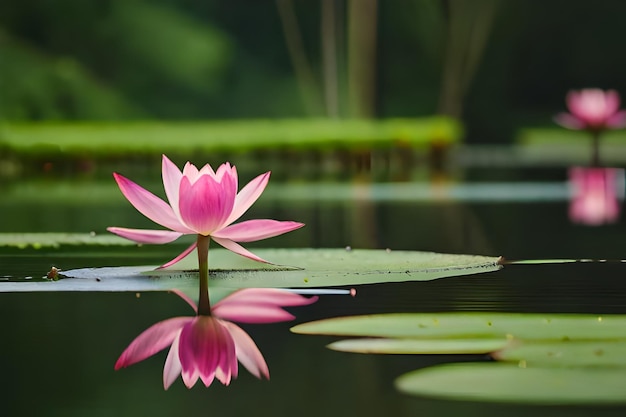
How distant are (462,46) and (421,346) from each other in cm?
1585

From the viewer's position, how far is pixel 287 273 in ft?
10.6

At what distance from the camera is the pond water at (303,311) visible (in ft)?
5.63

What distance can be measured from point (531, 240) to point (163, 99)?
14.3m

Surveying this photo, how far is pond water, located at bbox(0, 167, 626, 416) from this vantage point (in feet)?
5.63

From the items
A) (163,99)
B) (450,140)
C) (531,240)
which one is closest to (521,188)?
(531,240)

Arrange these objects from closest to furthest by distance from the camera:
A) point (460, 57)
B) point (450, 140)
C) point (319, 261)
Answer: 1. point (319, 261)
2. point (450, 140)
3. point (460, 57)

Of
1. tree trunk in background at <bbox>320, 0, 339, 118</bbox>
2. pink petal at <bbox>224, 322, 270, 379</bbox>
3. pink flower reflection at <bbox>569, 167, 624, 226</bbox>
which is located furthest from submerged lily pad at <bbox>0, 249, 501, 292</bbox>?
tree trunk in background at <bbox>320, 0, 339, 118</bbox>

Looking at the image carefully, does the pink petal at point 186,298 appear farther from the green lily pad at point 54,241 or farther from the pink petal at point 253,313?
the green lily pad at point 54,241

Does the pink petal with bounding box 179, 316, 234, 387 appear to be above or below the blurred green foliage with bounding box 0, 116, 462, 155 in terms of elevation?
below

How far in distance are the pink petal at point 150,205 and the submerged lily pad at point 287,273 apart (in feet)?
0.93

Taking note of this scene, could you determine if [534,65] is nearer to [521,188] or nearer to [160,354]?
[521,188]

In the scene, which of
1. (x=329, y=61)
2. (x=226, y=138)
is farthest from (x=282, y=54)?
(x=226, y=138)

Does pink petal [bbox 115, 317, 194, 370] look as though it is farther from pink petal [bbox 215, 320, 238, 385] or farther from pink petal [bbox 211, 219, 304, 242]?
pink petal [bbox 211, 219, 304, 242]

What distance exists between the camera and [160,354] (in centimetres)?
212
